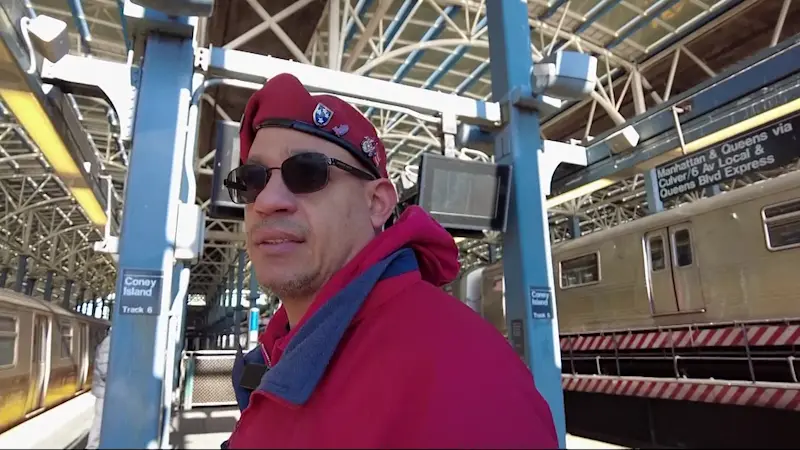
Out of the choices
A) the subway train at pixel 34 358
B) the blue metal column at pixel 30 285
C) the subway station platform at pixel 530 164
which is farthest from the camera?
the blue metal column at pixel 30 285

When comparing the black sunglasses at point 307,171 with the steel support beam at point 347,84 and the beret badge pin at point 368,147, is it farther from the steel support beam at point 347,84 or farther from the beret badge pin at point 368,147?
the steel support beam at point 347,84

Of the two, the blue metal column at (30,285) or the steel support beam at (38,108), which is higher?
the blue metal column at (30,285)

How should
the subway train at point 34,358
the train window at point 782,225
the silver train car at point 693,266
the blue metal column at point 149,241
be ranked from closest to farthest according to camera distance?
the blue metal column at point 149,241
the train window at point 782,225
the silver train car at point 693,266
the subway train at point 34,358

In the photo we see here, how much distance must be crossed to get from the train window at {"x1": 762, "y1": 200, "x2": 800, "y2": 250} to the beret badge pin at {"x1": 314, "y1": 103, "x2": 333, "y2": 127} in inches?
263

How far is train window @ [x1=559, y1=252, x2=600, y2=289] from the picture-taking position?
8.96 m

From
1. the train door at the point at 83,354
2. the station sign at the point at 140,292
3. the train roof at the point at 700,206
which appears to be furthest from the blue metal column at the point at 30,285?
the station sign at the point at 140,292

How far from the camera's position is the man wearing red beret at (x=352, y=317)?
74 cm

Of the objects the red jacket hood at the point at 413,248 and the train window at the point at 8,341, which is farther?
the train window at the point at 8,341

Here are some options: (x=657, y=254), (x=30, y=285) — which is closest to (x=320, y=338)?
(x=657, y=254)

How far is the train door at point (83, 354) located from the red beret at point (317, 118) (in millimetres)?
13713

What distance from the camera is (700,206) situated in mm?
7258

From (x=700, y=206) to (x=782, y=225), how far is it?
3.80 ft

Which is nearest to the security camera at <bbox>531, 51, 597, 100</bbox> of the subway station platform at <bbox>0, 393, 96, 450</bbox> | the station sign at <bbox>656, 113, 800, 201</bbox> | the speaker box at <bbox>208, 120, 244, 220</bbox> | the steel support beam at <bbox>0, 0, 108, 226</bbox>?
the station sign at <bbox>656, 113, 800, 201</bbox>

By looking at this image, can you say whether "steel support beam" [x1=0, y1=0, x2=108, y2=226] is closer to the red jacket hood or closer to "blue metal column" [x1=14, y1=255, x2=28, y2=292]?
the red jacket hood
